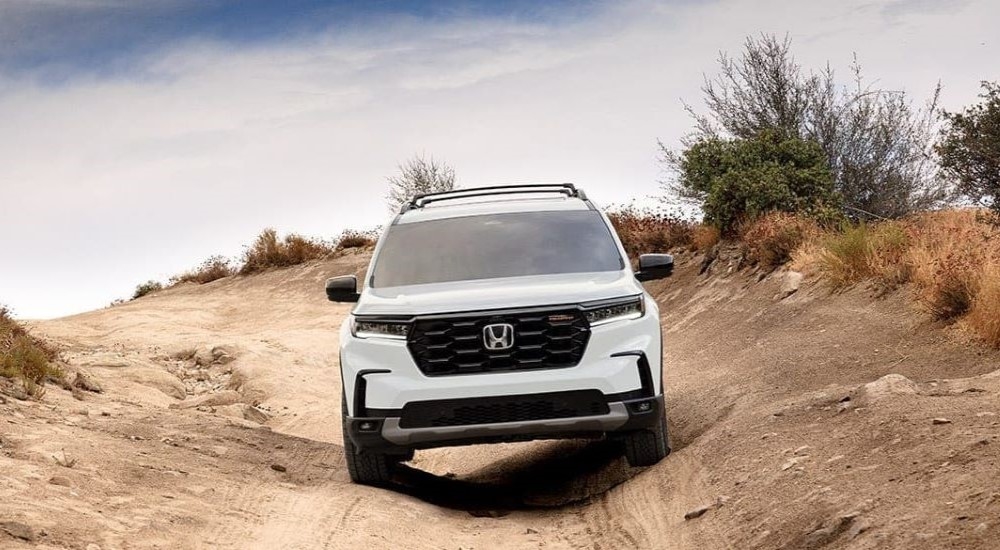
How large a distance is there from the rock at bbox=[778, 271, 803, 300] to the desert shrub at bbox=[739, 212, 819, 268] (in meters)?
0.94

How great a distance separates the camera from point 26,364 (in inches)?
476

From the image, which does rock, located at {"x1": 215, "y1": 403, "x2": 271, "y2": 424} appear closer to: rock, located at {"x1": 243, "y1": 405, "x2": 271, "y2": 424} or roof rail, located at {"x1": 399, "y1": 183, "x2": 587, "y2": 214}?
rock, located at {"x1": 243, "y1": 405, "x2": 271, "y2": 424}

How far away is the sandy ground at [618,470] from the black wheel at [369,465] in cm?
17

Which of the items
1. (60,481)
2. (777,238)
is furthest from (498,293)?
(777,238)

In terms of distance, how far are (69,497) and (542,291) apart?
132 inches

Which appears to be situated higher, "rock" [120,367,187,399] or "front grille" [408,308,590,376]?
"front grille" [408,308,590,376]

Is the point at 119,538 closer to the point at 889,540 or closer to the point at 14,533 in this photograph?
the point at 14,533

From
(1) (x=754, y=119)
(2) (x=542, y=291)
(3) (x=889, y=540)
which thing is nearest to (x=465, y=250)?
(2) (x=542, y=291)

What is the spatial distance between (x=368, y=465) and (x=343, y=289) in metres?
1.31

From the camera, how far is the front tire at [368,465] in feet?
27.6

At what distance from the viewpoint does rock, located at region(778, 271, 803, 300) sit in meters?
16.7

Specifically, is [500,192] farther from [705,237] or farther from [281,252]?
[281,252]

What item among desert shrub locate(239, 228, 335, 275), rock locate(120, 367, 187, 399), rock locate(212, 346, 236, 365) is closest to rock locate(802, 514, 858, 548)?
rock locate(120, 367, 187, 399)

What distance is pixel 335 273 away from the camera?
3150 cm
